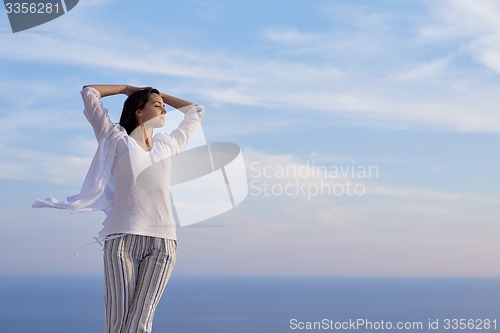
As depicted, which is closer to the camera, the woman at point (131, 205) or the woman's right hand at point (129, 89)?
the woman at point (131, 205)

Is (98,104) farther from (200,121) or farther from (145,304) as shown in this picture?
(145,304)

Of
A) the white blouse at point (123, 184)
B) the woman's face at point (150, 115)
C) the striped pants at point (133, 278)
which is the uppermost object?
the woman's face at point (150, 115)

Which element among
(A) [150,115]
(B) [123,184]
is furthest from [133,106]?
(B) [123,184]

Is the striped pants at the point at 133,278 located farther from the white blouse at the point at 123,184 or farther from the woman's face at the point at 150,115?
the woman's face at the point at 150,115

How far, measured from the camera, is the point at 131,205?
3037 mm

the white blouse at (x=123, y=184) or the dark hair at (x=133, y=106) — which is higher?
the dark hair at (x=133, y=106)

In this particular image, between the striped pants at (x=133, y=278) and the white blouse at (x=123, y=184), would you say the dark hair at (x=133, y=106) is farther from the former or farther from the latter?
the striped pants at (x=133, y=278)

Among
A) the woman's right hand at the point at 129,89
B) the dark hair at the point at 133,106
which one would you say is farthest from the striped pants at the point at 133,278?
the woman's right hand at the point at 129,89

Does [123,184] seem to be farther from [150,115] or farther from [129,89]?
[129,89]

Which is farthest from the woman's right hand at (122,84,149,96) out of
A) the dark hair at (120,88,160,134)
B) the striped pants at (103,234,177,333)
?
the striped pants at (103,234,177,333)

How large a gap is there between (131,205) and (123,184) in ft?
0.30

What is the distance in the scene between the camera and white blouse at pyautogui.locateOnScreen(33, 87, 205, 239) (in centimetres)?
304

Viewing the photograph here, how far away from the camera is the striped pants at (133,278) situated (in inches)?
119

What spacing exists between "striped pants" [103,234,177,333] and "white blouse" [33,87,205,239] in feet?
0.16
